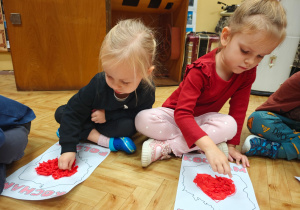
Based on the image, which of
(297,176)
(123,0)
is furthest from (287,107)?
(123,0)

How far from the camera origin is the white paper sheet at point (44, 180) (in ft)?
1.61

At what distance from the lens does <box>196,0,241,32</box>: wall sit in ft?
6.57

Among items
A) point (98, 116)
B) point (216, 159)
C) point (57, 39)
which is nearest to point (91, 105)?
point (98, 116)

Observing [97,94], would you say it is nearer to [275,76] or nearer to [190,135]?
[190,135]

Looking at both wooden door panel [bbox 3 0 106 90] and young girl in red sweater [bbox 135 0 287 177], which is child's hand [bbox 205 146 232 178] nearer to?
young girl in red sweater [bbox 135 0 287 177]

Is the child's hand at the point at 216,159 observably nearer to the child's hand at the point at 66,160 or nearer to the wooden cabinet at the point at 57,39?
the child's hand at the point at 66,160

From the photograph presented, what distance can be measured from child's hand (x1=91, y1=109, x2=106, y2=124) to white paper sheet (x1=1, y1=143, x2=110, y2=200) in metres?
0.11

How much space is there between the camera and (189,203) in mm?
489

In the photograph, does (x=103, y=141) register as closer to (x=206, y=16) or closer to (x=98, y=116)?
(x=98, y=116)

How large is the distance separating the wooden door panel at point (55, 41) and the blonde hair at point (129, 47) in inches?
34.2

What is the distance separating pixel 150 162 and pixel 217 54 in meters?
0.39

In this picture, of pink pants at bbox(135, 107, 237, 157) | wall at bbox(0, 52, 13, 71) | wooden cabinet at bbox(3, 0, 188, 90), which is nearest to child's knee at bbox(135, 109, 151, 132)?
pink pants at bbox(135, 107, 237, 157)

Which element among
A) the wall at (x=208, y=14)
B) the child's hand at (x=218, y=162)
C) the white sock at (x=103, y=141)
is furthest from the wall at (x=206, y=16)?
the child's hand at (x=218, y=162)

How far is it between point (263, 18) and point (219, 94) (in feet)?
0.82
